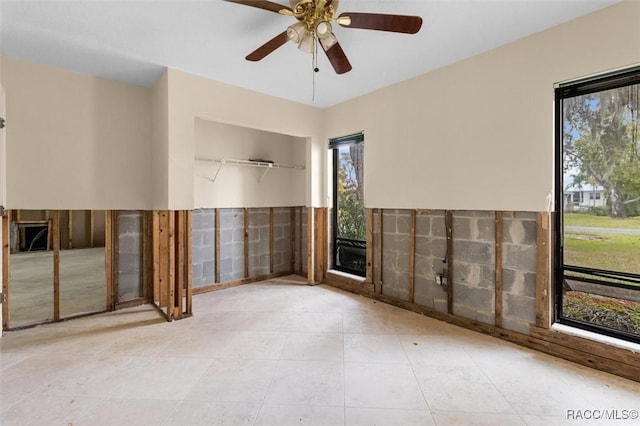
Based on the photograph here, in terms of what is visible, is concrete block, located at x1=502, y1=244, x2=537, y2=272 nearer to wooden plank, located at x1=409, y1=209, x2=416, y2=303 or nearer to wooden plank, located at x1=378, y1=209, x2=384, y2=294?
wooden plank, located at x1=409, y1=209, x2=416, y2=303

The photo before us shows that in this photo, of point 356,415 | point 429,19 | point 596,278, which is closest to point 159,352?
point 356,415

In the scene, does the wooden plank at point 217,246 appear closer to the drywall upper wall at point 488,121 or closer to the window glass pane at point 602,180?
the drywall upper wall at point 488,121

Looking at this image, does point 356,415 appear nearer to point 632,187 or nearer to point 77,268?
point 632,187

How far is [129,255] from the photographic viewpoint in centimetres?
365

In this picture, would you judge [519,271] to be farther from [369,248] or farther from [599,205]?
[369,248]

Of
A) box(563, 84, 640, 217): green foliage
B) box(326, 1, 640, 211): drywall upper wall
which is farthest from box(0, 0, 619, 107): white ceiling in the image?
box(563, 84, 640, 217): green foliage

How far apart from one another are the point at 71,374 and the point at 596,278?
4.18 m

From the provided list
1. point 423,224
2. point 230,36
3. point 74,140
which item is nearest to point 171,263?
point 74,140

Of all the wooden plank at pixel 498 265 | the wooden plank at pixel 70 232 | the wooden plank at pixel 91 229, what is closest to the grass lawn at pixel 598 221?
the wooden plank at pixel 498 265

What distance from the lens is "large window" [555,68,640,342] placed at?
7.09 feet

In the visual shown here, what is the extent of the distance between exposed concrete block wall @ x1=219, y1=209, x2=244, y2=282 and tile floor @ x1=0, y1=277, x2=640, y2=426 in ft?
4.37

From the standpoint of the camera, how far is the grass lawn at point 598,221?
7.05 feet

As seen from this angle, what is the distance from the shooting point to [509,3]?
2080mm

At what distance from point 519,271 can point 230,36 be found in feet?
11.1
